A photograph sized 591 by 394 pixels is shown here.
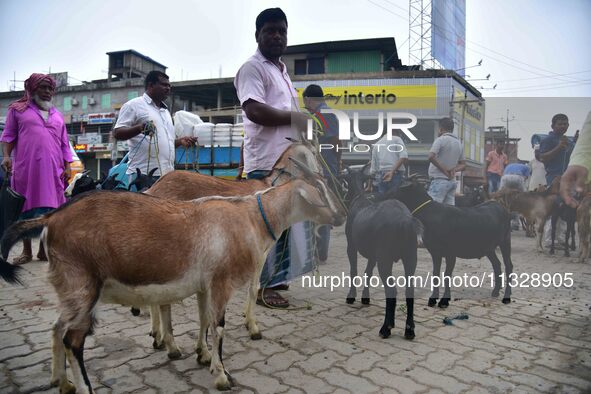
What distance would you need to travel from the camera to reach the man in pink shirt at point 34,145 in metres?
4.46

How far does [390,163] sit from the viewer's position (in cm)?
325

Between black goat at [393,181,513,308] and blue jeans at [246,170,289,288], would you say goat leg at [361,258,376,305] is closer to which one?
A: black goat at [393,181,513,308]

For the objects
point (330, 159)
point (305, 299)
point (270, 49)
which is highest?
point (270, 49)

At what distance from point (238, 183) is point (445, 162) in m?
1.71

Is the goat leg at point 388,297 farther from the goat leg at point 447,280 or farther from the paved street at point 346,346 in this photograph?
the goat leg at point 447,280

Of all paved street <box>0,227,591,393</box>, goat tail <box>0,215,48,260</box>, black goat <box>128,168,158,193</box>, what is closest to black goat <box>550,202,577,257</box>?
paved street <box>0,227,591,393</box>

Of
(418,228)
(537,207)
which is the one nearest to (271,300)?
(418,228)

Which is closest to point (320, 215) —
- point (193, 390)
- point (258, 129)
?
point (258, 129)

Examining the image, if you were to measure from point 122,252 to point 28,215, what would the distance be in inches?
134

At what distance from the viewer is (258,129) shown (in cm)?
340

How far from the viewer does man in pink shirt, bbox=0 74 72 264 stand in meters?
4.46

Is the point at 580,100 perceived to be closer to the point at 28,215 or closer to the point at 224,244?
the point at 224,244

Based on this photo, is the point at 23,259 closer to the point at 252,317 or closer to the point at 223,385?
the point at 252,317

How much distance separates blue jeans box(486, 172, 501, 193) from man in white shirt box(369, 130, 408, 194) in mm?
1067
